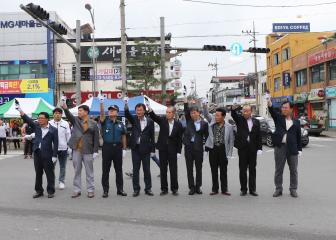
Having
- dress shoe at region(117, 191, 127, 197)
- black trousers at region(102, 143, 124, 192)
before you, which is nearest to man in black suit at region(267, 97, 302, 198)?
dress shoe at region(117, 191, 127, 197)

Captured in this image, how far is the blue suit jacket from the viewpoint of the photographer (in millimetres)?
9508

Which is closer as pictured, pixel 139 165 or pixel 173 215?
pixel 173 215

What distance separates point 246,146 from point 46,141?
13.2ft

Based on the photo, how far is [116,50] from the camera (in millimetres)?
46469

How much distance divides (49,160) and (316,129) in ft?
88.1

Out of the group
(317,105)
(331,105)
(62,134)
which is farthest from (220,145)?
(317,105)

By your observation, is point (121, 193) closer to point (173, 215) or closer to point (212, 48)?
point (173, 215)

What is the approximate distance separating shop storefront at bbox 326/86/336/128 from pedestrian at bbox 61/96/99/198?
31.2 m

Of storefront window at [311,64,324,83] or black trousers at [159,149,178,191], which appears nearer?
black trousers at [159,149,178,191]

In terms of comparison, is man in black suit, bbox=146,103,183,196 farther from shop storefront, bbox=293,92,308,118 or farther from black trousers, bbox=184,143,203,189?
shop storefront, bbox=293,92,308,118

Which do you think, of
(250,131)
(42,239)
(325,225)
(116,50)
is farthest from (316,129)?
(42,239)

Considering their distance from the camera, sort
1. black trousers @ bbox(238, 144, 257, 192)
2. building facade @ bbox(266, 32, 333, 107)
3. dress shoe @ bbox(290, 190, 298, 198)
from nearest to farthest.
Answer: dress shoe @ bbox(290, 190, 298, 198) < black trousers @ bbox(238, 144, 257, 192) < building facade @ bbox(266, 32, 333, 107)

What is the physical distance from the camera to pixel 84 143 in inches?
373

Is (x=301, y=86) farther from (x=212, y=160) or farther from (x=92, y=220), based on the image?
(x=92, y=220)
